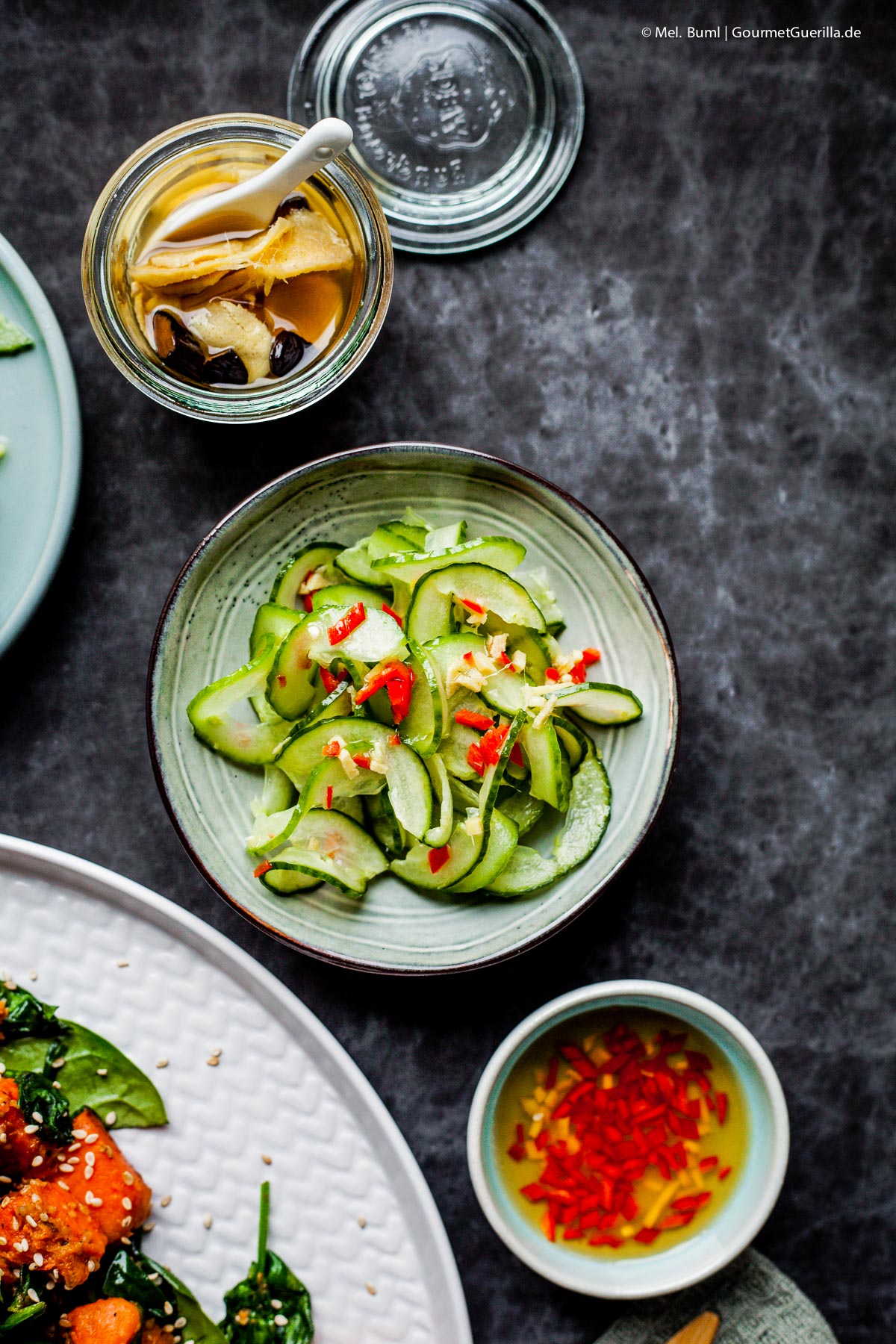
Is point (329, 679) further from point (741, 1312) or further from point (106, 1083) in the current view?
point (741, 1312)

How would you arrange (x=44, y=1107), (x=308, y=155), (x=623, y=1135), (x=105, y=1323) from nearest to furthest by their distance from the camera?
(x=308, y=155) → (x=105, y=1323) → (x=44, y=1107) → (x=623, y=1135)

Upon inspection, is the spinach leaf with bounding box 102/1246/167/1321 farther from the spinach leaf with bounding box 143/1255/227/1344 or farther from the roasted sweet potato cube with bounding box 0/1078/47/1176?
the roasted sweet potato cube with bounding box 0/1078/47/1176

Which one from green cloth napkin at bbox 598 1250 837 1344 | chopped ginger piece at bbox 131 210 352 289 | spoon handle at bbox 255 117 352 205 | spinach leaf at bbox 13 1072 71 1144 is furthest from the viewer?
green cloth napkin at bbox 598 1250 837 1344

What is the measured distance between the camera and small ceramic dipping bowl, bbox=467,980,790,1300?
5.76 ft

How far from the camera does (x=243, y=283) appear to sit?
1716mm

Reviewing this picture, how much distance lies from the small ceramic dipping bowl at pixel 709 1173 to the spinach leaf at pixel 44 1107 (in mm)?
724

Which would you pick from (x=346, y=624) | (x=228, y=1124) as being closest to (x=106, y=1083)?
(x=228, y=1124)

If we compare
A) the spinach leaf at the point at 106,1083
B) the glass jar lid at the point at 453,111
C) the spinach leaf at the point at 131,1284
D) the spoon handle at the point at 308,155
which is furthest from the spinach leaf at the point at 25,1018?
the glass jar lid at the point at 453,111

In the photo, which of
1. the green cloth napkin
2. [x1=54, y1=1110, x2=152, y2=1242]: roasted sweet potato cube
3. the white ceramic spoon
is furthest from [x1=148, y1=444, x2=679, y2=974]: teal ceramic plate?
the green cloth napkin

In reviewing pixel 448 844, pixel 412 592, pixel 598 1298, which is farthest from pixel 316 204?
pixel 598 1298

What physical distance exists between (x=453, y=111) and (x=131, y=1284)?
2263mm

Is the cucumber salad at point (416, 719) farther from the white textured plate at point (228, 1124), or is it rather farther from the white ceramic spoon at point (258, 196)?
the white ceramic spoon at point (258, 196)

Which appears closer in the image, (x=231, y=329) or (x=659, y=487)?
(x=231, y=329)

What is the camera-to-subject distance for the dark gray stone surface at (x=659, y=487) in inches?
77.2
